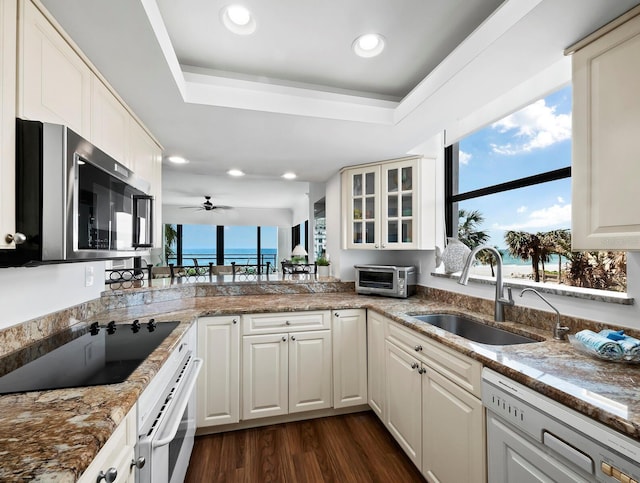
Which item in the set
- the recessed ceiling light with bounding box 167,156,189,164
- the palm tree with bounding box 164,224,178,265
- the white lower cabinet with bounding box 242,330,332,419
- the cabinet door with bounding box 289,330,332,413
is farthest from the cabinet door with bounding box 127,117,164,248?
the palm tree with bounding box 164,224,178,265

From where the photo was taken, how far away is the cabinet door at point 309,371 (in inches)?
88.7

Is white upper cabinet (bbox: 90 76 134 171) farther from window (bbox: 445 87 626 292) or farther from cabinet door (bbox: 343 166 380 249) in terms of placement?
window (bbox: 445 87 626 292)

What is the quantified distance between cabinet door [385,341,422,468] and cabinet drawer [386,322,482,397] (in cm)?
7

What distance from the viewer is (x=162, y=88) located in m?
1.50

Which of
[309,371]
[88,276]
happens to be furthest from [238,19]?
[309,371]

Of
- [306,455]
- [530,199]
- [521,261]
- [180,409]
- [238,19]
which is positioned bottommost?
[306,455]

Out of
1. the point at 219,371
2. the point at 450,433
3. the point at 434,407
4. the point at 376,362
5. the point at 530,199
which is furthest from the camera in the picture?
the point at 376,362

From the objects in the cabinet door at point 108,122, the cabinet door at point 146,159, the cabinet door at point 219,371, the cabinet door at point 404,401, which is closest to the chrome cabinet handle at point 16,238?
the cabinet door at point 108,122

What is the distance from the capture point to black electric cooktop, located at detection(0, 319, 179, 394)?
98 cm

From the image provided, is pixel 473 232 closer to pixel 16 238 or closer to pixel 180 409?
pixel 180 409

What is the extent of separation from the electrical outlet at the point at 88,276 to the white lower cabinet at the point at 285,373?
1029 millimetres

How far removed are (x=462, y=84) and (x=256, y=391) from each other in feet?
7.60

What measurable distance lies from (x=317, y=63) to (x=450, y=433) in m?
2.01

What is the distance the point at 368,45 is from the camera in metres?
1.50
